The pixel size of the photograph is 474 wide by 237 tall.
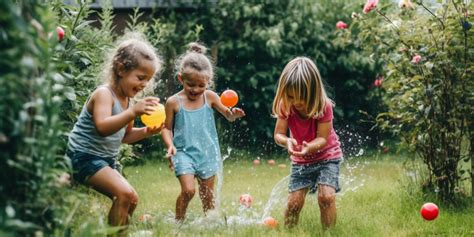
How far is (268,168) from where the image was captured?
759 cm

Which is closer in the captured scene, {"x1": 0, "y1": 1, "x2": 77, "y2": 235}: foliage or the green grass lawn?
{"x1": 0, "y1": 1, "x2": 77, "y2": 235}: foliage

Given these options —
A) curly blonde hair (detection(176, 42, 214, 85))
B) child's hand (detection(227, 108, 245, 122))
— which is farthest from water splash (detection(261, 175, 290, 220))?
curly blonde hair (detection(176, 42, 214, 85))

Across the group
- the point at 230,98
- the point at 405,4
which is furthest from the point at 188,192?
the point at 405,4

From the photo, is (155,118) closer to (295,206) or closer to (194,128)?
(194,128)

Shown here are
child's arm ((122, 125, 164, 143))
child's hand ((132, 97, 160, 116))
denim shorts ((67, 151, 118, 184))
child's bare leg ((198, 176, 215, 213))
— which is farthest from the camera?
child's bare leg ((198, 176, 215, 213))

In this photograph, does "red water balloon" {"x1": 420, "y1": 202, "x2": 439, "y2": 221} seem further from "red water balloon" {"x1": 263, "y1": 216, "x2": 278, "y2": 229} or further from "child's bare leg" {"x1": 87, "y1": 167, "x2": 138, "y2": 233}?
"child's bare leg" {"x1": 87, "y1": 167, "x2": 138, "y2": 233}

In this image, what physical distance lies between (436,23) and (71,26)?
2.58 metres

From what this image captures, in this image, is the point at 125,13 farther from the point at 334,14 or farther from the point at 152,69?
the point at 152,69

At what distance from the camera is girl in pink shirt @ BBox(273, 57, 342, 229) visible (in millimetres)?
4270

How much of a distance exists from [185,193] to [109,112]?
3.64ft

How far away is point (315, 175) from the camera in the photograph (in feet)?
14.8

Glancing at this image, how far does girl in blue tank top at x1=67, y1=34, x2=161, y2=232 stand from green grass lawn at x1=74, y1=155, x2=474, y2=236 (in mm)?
180

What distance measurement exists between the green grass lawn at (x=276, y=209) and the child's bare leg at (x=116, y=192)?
13 cm

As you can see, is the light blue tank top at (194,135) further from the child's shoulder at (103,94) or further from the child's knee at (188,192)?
the child's shoulder at (103,94)
